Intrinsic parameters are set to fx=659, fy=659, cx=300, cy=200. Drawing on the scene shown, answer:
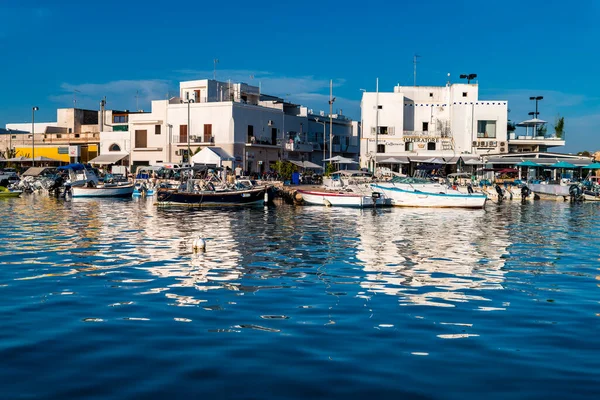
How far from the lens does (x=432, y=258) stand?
61.1 ft

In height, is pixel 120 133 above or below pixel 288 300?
above

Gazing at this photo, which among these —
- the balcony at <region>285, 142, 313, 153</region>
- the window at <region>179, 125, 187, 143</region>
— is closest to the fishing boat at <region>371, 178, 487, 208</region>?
the window at <region>179, 125, 187, 143</region>

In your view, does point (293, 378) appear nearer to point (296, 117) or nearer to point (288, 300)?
point (288, 300)

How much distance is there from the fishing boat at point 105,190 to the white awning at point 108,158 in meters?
20.3

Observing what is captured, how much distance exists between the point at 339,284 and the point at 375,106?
5617cm

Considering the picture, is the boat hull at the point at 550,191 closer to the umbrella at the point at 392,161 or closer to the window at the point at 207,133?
the umbrella at the point at 392,161

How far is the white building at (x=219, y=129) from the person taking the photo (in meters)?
65.4

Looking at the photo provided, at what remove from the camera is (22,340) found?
9.44m

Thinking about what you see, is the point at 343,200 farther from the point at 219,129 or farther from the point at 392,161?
the point at 219,129

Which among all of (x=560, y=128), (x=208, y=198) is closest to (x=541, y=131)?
(x=560, y=128)

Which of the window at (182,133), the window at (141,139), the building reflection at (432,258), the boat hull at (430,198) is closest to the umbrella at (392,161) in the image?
the boat hull at (430,198)

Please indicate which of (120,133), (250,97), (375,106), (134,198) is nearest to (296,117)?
(250,97)

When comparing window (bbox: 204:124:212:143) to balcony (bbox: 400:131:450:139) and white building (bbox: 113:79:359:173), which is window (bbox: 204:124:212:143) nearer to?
white building (bbox: 113:79:359:173)

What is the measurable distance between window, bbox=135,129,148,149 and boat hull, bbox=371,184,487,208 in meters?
34.7
